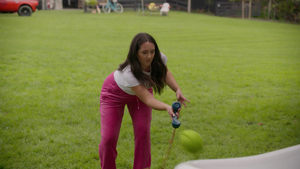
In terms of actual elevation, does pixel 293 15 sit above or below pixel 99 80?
above

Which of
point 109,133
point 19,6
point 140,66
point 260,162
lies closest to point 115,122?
point 109,133

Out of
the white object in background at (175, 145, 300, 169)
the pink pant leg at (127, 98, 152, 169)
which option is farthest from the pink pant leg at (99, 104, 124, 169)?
the white object in background at (175, 145, 300, 169)

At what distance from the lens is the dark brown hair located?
118 inches

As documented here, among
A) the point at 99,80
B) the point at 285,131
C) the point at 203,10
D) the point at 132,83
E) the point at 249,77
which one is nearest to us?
the point at 132,83

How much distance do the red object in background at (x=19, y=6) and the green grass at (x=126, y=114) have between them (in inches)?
259

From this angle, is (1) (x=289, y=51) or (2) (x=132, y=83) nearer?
(2) (x=132, y=83)

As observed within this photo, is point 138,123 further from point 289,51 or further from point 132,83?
point 289,51

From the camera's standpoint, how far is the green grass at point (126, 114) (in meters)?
4.28

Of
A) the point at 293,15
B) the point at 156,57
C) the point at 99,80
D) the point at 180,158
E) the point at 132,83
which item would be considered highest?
the point at 293,15

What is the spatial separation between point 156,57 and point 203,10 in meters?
26.1

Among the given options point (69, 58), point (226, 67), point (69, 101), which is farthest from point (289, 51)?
point (69, 101)

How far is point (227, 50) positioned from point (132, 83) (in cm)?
921

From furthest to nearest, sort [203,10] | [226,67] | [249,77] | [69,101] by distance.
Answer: [203,10] → [226,67] → [249,77] → [69,101]

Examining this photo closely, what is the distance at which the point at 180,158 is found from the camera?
4.07 m
